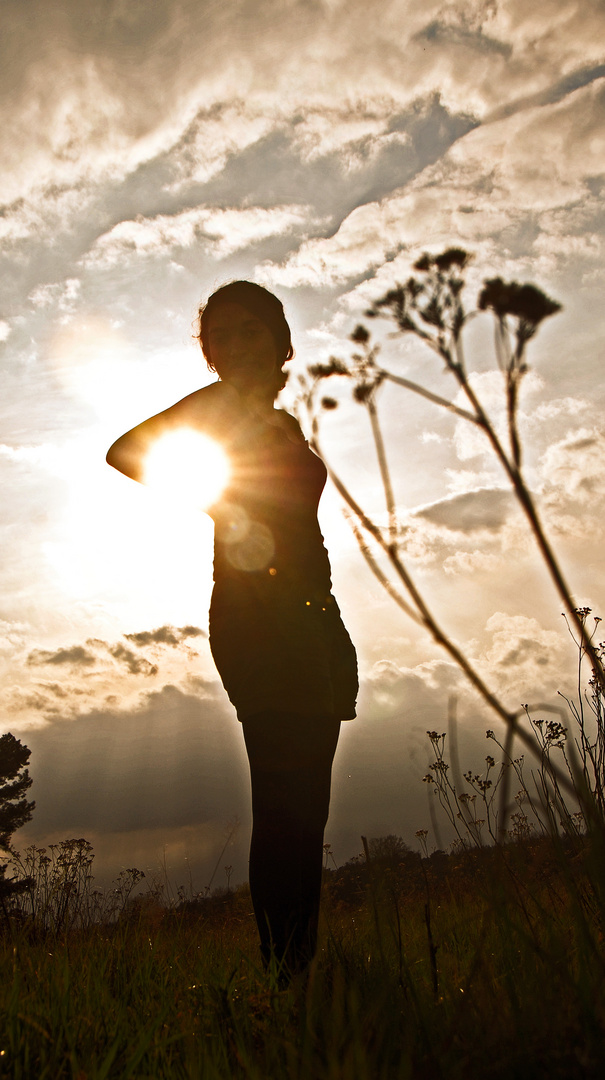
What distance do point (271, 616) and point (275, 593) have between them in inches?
3.1

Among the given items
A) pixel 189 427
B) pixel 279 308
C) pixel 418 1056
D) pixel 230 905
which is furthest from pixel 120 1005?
pixel 230 905

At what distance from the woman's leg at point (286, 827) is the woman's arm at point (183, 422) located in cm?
92

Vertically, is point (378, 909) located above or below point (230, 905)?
above

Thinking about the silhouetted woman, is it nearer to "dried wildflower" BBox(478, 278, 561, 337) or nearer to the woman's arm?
the woman's arm

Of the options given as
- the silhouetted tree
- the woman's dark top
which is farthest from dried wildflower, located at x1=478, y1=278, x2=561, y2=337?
the silhouetted tree

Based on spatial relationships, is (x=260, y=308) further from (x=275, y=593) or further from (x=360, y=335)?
(x=275, y=593)

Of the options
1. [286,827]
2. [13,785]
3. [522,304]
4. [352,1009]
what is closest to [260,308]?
[522,304]

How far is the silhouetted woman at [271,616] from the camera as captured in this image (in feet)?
6.09

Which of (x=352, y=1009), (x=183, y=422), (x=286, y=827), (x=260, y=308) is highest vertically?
(x=260, y=308)

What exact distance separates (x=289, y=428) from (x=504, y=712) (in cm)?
190

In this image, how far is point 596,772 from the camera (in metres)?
1.89

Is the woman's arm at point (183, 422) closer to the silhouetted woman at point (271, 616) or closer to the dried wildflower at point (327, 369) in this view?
the silhouetted woman at point (271, 616)

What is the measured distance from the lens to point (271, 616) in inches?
78.0

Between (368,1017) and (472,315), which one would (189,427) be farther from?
(368,1017)
